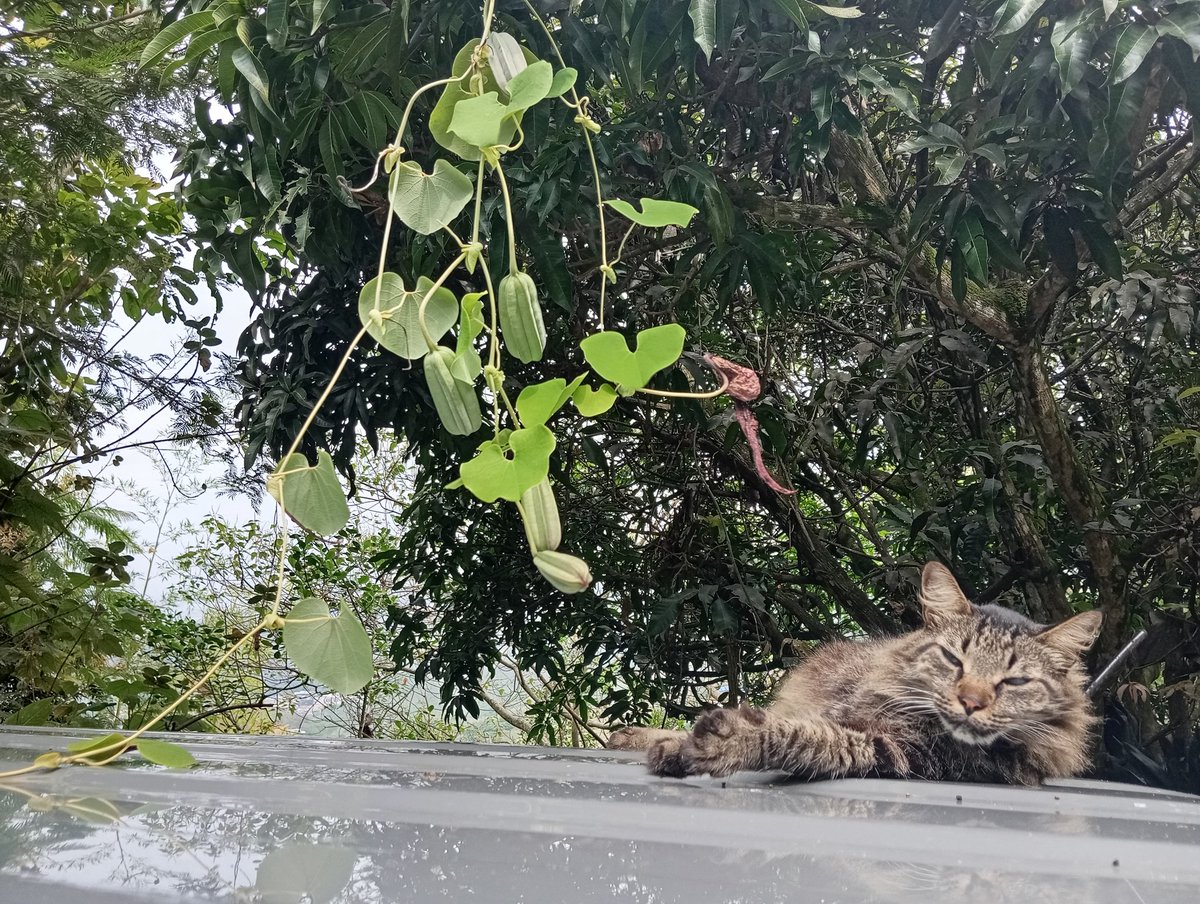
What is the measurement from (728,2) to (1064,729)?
4.02 ft

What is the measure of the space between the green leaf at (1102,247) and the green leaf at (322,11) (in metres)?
1.23

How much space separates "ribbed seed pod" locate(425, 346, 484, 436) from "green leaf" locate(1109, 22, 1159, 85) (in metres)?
1.06

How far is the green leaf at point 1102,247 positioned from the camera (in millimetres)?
1417

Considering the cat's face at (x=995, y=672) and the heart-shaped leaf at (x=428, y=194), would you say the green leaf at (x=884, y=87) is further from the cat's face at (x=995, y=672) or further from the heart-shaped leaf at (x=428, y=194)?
the heart-shaped leaf at (x=428, y=194)

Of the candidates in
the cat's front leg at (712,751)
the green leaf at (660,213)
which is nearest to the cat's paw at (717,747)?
the cat's front leg at (712,751)

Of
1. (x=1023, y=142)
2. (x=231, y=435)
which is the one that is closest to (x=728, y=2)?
(x=1023, y=142)

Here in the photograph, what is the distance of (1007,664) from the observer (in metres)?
1.38

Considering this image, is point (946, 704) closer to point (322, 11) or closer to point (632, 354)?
point (632, 354)

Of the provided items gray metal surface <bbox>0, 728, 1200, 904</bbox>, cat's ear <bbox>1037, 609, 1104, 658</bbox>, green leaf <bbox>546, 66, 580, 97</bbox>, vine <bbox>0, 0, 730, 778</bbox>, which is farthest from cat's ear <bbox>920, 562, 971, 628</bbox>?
green leaf <bbox>546, 66, 580, 97</bbox>

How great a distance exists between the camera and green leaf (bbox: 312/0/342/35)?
108cm

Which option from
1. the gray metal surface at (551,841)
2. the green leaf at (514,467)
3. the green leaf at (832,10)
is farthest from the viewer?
the green leaf at (832,10)

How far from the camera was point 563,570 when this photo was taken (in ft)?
1.68

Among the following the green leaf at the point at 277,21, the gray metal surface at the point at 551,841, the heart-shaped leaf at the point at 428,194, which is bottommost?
the gray metal surface at the point at 551,841

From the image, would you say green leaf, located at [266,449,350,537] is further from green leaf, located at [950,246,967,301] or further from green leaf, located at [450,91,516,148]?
green leaf, located at [950,246,967,301]
